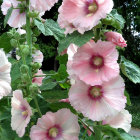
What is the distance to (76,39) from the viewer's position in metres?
1.16

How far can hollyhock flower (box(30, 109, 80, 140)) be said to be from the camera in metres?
1.29

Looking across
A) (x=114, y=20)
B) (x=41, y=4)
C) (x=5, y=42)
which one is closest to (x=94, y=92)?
(x=114, y=20)

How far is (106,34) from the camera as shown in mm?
1242

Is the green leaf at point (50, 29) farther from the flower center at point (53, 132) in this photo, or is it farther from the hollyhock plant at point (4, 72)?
the flower center at point (53, 132)

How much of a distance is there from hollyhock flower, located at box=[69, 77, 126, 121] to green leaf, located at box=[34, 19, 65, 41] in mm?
378

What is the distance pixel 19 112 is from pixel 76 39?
0.38m

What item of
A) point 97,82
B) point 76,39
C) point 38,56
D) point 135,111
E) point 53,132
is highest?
point 76,39

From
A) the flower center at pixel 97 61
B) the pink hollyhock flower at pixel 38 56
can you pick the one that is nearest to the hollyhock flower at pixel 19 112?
the flower center at pixel 97 61

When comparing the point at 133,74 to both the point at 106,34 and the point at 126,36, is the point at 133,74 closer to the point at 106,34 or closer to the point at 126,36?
the point at 106,34

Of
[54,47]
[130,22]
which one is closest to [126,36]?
[130,22]

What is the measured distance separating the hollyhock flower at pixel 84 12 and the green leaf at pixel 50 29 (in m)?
0.28

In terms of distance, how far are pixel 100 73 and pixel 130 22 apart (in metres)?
12.0

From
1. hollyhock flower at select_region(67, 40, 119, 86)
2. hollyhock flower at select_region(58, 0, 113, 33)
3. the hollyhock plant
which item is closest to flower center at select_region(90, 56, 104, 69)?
hollyhock flower at select_region(67, 40, 119, 86)

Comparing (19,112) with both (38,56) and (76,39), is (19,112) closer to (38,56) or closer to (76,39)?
(76,39)
